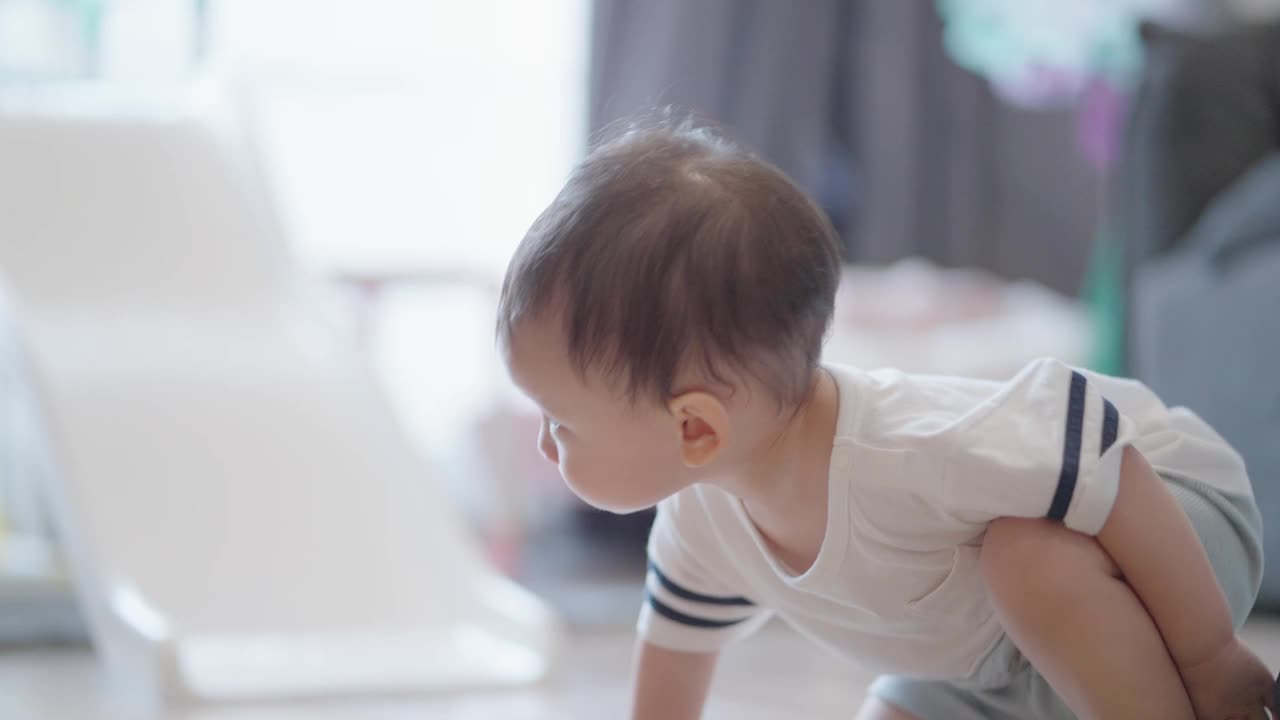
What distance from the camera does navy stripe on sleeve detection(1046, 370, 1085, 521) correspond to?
0.68 metres

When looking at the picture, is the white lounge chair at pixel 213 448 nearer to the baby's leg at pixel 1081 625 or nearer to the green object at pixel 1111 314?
the baby's leg at pixel 1081 625

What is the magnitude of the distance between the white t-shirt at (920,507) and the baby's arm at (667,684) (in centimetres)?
1

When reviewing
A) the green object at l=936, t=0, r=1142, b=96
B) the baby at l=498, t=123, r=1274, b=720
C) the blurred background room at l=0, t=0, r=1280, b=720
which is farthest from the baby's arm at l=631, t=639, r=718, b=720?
the green object at l=936, t=0, r=1142, b=96

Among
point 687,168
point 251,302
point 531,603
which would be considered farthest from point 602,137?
point 251,302

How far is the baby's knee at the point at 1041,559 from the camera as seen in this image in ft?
2.26

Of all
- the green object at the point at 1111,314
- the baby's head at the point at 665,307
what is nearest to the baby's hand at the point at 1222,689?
the baby's head at the point at 665,307

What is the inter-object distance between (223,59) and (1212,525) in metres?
2.06

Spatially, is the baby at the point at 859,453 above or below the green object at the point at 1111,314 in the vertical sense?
above

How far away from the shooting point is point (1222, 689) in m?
0.70

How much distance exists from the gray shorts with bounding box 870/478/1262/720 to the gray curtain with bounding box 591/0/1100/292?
173 cm

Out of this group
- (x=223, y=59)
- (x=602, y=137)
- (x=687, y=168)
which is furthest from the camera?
(x=223, y=59)

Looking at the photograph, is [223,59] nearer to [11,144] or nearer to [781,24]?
[11,144]

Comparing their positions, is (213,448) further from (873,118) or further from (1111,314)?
(873,118)

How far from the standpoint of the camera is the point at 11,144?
73.4 inches
